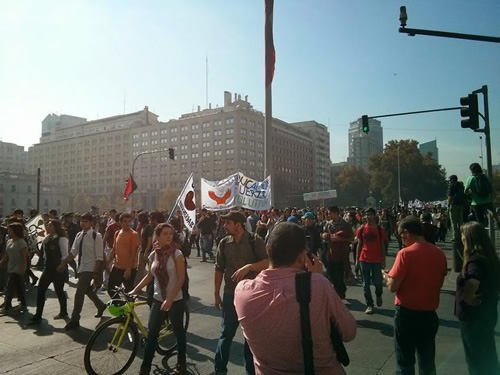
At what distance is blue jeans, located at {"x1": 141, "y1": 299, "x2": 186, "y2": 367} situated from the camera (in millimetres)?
4559

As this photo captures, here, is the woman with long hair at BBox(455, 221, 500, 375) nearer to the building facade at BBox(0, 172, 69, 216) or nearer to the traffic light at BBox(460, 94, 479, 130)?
the traffic light at BBox(460, 94, 479, 130)

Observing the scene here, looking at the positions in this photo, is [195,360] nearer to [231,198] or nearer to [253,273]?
[253,273]

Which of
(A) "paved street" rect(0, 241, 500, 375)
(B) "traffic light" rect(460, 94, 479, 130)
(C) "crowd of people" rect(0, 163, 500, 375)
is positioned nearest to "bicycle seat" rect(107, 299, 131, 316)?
(C) "crowd of people" rect(0, 163, 500, 375)

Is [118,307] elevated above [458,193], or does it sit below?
below

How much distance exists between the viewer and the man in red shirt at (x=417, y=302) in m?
3.66

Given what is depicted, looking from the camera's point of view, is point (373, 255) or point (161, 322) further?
point (373, 255)

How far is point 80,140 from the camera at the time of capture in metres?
136

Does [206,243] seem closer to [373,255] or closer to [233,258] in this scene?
[373,255]

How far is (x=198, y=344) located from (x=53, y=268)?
324 cm

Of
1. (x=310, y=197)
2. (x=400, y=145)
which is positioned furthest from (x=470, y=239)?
(x=400, y=145)

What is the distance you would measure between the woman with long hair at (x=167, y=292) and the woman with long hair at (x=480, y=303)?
2.99 meters

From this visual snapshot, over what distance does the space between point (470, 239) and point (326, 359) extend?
2.25m

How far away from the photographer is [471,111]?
11.7 metres

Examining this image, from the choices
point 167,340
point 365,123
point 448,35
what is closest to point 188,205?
point 167,340
